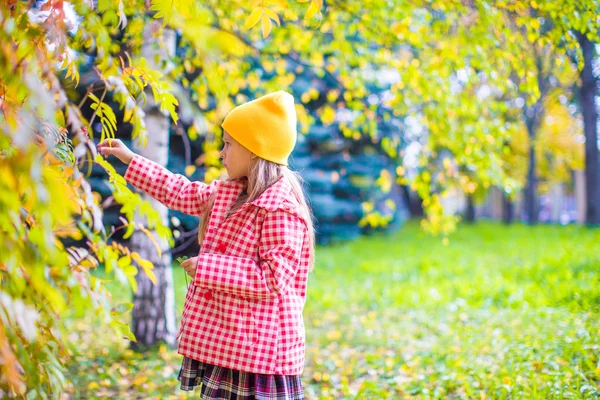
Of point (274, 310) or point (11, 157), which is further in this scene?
point (274, 310)

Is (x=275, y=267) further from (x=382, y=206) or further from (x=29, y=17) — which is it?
(x=382, y=206)

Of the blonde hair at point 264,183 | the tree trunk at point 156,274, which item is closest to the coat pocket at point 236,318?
the blonde hair at point 264,183

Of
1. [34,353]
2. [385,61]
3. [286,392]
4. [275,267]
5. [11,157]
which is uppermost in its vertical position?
[385,61]

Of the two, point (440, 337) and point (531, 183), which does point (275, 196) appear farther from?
point (531, 183)

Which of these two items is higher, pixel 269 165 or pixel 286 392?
pixel 269 165

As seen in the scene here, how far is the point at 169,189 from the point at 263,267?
23.8 inches

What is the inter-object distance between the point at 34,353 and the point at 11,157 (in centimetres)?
56

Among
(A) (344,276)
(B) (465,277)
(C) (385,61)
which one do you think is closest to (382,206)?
(A) (344,276)

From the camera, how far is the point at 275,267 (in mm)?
2051

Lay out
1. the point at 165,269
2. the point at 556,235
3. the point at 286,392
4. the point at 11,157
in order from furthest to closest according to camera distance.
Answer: the point at 556,235
the point at 165,269
the point at 286,392
the point at 11,157

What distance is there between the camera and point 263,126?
2.19 m

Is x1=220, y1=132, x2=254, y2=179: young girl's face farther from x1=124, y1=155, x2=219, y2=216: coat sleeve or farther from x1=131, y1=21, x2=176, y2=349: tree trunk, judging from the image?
x1=131, y1=21, x2=176, y2=349: tree trunk

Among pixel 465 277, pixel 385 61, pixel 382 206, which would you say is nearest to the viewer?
pixel 385 61

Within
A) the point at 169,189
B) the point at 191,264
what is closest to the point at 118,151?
the point at 169,189
